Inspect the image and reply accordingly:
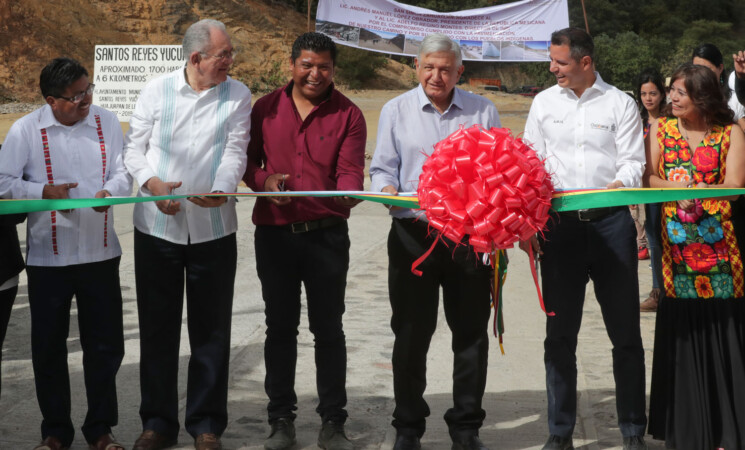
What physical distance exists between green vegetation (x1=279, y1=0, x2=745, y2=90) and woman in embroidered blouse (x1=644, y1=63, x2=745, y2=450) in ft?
139

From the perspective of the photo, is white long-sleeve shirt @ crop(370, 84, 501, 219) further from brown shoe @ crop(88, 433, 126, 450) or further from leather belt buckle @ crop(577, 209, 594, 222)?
brown shoe @ crop(88, 433, 126, 450)

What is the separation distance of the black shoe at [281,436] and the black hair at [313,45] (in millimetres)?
1951

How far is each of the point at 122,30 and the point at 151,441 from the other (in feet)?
133

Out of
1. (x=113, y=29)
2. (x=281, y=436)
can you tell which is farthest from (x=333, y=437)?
(x=113, y=29)

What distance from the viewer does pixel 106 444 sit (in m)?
4.64

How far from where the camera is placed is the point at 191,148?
4.72 metres

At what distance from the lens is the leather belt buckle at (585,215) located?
4575 millimetres

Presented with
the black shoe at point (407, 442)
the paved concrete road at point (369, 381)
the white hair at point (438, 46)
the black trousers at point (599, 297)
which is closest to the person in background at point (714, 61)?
the paved concrete road at point (369, 381)

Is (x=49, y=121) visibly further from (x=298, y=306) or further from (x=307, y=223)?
(x=298, y=306)

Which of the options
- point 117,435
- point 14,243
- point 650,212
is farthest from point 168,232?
point 650,212

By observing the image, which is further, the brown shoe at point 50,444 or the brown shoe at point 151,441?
the brown shoe at point 151,441

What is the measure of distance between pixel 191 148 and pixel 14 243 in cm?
102

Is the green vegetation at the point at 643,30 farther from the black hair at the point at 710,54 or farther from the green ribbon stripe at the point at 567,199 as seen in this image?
the green ribbon stripe at the point at 567,199

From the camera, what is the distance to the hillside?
38.8 meters
